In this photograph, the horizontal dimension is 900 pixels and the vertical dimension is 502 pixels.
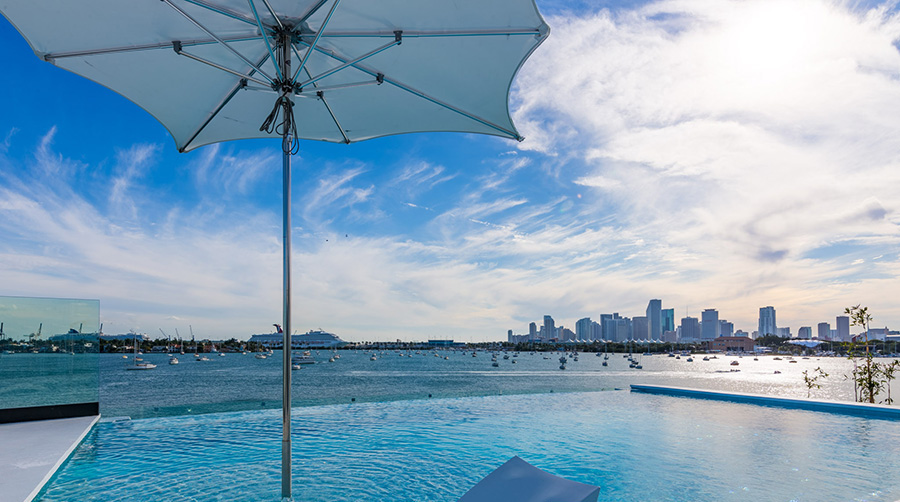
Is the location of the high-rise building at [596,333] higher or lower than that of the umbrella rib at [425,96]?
lower

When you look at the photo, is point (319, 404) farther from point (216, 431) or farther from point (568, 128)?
point (568, 128)

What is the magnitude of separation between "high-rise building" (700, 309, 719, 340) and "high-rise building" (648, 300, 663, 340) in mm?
10071

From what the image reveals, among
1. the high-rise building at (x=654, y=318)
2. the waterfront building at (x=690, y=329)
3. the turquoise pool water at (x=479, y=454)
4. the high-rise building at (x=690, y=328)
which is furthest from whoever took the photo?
the high-rise building at (x=690, y=328)

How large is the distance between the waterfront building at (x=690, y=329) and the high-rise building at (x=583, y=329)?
18.5m

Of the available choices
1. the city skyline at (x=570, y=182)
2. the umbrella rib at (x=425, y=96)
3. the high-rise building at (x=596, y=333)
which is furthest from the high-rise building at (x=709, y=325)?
the umbrella rib at (x=425, y=96)

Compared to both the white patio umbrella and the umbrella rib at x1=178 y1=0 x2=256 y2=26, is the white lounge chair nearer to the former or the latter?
the white patio umbrella

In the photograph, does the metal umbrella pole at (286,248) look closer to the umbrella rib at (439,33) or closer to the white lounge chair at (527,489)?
the umbrella rib at (439,33)

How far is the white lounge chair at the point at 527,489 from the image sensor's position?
2.61 meters

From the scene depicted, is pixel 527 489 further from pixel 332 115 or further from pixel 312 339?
pixel 312 339

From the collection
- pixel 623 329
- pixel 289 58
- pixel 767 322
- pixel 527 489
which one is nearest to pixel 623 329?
pixel 623 329

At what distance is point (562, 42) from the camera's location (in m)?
7.13

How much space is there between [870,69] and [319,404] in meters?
11.0

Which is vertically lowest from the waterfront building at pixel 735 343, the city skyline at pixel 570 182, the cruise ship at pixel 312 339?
the waterfront building at pixel 735 343

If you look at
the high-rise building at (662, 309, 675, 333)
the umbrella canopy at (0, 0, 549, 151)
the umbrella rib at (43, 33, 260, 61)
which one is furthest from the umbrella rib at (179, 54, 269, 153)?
the high-rise building at (662, 309, 675, 333)
